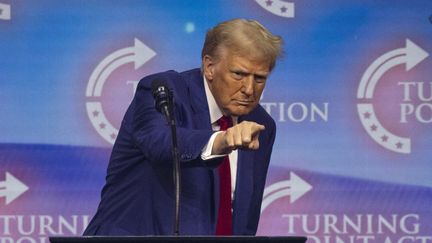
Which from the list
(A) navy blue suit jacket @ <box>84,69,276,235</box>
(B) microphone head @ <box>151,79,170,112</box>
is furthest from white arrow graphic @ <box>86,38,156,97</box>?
Answer: (B) microphone head @ <box>151,79,170,112</box>

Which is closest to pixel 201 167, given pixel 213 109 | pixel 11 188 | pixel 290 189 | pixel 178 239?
pixel 213 109

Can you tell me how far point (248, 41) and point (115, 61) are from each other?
57.2 inches

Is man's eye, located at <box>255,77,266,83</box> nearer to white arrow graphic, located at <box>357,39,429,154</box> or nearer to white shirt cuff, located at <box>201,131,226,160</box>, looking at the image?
white shirt cuff, located at <box>201,131,226,160</box>

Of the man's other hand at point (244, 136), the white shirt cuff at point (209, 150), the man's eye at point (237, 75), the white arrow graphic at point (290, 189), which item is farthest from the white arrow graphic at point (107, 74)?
the man's other hand at point (244, 136)

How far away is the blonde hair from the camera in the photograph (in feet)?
9.86

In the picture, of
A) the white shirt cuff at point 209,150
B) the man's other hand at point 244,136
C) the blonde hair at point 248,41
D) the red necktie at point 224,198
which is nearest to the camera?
the man's other hand at point 244,136

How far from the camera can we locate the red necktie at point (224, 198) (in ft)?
10.2

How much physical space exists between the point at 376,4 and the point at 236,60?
1.53m

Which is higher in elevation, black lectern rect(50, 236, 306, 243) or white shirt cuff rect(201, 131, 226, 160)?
white shirt cuff rect(201, 131, 226, 160)

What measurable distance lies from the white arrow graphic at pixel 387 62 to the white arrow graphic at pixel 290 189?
38 centimetres

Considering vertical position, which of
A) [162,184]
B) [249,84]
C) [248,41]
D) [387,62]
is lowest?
[162,184]

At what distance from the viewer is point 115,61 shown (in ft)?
14.4

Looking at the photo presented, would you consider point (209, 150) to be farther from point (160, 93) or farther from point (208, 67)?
point (208, 67)

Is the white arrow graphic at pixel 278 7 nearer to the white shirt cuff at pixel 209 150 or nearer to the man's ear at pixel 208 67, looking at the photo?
the man's ear at pixel 208 67
